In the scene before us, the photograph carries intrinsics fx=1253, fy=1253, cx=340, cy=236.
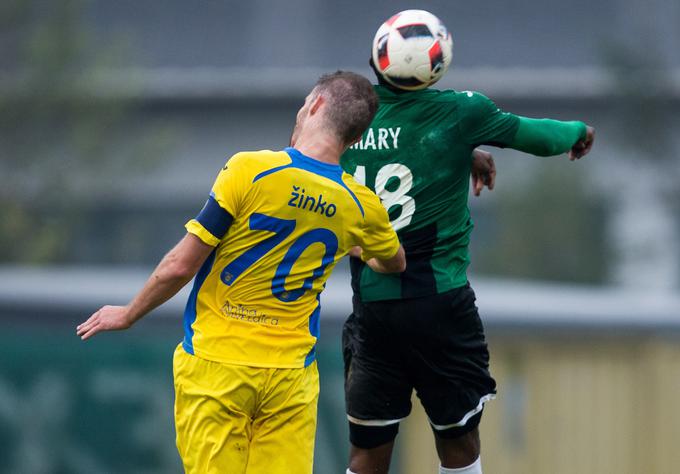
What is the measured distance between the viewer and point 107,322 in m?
5.05

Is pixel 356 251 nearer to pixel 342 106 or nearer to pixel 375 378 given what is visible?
pixel 375 378

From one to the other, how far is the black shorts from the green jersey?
0.09m

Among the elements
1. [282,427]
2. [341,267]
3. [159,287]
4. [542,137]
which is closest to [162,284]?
[159,287]

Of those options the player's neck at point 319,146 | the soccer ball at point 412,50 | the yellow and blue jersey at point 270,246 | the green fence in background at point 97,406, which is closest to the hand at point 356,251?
the yellow and blue jersey at point 270,246

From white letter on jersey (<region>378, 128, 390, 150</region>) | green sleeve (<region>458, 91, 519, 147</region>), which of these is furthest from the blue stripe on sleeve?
green sleeve (<region>458, 91, 519, 147</region>)

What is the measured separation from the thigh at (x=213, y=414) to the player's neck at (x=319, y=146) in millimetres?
927

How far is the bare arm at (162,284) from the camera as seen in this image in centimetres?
501

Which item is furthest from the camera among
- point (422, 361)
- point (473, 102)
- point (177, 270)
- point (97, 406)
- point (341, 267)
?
point (341, 267)

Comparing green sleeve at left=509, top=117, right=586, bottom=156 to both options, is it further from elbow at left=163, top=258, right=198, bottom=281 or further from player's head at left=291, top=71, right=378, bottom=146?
elbow at left=163, top=258, right=198, bottom=281

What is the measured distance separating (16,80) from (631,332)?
43.6 feet

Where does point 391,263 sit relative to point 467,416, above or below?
above

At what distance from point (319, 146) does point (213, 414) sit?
1190mm

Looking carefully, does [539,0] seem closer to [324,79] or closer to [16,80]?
[16,80]

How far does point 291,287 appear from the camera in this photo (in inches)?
206
